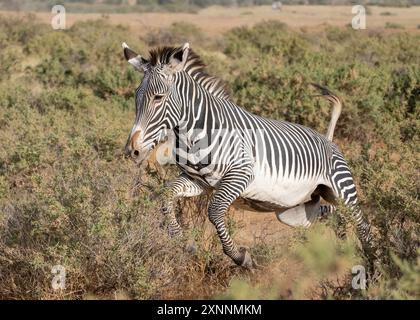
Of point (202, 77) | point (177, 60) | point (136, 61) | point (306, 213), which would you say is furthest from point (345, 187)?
point (136, 61)

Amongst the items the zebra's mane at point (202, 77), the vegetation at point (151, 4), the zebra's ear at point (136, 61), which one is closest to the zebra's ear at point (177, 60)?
the zebra's ear at point (136, 61)

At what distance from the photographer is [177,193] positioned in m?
6.07

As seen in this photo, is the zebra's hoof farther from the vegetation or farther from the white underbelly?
the vegetation

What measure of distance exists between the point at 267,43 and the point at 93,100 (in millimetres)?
16132

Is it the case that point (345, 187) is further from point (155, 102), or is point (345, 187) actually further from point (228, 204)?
point (155, 102)

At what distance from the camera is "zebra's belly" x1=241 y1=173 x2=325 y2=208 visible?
626 centimetres

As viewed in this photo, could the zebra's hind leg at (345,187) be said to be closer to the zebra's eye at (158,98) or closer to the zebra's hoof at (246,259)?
the zebra's hoof at (246,259)

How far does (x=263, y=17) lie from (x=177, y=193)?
56000 mm

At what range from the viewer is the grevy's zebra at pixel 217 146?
19.1 ft

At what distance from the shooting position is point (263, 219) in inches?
350

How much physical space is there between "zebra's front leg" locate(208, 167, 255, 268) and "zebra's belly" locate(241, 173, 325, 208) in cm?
23

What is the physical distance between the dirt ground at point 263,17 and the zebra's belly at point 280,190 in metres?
41.0
